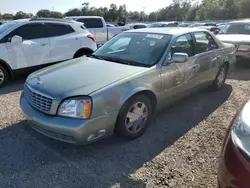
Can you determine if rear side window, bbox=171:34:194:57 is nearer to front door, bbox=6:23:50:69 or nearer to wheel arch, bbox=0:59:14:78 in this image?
front door, bbox=6:23:50:69

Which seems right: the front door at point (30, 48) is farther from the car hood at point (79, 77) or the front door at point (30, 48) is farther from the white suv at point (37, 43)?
the car hood at point (79, 77)

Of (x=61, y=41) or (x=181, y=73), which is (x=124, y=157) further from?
(x=61, y=41)

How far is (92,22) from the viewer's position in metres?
11.9

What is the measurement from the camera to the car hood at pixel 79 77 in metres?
3.00

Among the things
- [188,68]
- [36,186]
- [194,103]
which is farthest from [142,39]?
[36,186]

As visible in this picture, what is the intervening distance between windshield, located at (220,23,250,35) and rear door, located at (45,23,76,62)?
594cm

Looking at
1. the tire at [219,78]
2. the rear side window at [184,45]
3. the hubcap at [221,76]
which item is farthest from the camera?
the hubcap at [221,76]

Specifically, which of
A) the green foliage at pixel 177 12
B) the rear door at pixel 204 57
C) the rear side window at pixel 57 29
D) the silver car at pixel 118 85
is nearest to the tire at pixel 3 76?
the rear side window at pixel 57 29

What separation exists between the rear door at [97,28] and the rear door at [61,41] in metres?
4.42

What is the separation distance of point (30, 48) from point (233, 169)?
234 inches

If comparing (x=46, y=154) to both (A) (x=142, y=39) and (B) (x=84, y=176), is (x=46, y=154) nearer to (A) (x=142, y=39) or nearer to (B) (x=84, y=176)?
(B) (x=84, y=176)

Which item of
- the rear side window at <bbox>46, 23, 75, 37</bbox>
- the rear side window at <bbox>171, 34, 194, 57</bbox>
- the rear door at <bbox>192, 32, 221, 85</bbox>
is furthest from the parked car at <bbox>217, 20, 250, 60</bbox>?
the rear side window at <bbox>46, 23, 75, 37</bbox>

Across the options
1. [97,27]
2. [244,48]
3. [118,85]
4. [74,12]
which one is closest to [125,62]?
[118,85]

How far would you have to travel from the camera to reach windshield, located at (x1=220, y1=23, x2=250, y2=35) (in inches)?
359
